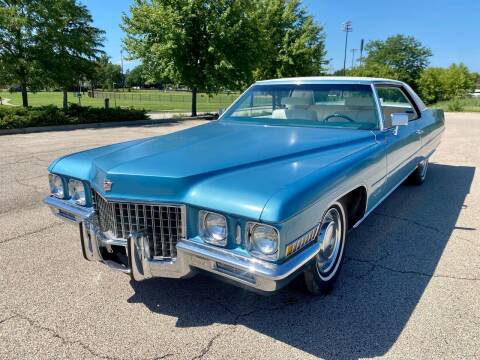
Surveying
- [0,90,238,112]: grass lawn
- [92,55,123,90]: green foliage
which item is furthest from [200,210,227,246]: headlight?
[0,90,238,112]: grass lawn

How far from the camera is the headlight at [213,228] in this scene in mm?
2172

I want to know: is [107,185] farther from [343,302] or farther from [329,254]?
[343,302]

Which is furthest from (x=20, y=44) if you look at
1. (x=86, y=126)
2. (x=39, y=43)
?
(x=86, y=126)

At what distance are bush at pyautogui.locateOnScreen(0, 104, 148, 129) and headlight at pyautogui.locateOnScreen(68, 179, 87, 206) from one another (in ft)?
38.7

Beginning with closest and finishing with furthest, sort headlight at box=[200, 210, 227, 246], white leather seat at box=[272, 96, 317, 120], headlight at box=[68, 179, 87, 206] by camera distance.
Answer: headlight at box=[200, 210, 227, 246] → headlight at box=[68, 179, 87, 206] → white leather seat at box=[272, 96, 317, 120]

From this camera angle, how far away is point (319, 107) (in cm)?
395

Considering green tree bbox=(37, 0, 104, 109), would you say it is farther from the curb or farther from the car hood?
the car hood

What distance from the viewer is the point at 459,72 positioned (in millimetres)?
51312

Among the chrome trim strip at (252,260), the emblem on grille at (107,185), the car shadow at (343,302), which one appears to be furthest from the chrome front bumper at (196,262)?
the car shadow at (343,302)

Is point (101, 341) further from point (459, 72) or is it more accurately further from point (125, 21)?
point (459, 72)

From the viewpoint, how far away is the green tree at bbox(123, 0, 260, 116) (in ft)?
55.8

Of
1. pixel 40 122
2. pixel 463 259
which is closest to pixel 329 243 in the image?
pixel 463 259

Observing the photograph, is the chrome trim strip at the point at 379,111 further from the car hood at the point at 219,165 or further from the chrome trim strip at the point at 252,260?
the chrome trim strip at the point at 252,260

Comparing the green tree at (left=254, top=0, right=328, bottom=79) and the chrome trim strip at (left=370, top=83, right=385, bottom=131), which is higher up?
the green tree at (left=254, top=0, right=328, bottom=79)
